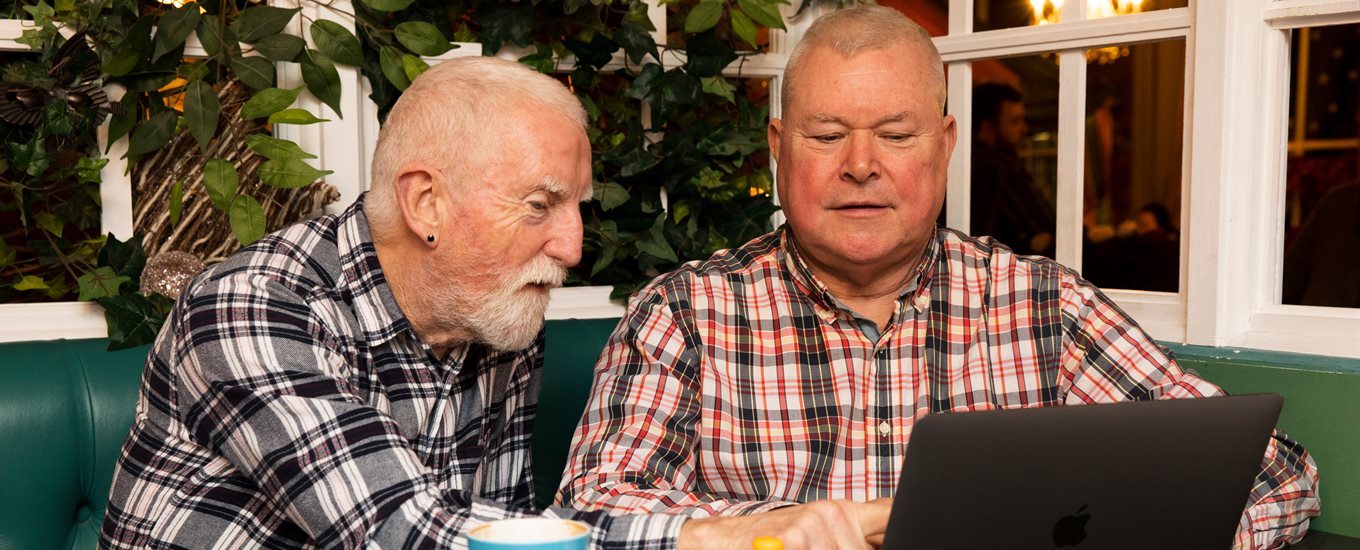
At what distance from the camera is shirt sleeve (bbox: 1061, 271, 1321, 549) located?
146 centimetres

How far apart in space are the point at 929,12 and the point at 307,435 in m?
1.82

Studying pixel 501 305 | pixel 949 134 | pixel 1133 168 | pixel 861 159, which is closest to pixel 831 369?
pixel 861 159

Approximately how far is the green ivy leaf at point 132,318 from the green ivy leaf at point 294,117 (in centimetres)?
35

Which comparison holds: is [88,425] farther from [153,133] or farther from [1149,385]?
[1149,385]

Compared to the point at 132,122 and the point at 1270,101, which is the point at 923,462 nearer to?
the point at 1270,101

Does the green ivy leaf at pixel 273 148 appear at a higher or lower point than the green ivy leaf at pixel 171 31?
lower

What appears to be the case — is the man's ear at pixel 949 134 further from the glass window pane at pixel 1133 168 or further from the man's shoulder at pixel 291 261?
the man's shoulder at pixel 291 261

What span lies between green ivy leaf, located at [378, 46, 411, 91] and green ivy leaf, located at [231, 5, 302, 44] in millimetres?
171

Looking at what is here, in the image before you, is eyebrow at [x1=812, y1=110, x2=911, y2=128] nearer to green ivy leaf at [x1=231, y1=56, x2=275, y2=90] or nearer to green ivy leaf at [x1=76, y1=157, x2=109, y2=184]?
green ivy leaf at [x1=231, y1=56, x2=275, y2=90]

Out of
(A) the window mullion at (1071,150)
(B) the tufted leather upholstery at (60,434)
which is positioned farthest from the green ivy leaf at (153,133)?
(A) the window mullion at (1071,150)

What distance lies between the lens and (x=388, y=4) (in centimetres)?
197

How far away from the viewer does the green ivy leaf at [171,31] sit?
1778 mm

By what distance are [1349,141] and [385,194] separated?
4746mm

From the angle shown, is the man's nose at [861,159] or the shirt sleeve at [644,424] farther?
the man's nose at [861,159]
